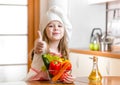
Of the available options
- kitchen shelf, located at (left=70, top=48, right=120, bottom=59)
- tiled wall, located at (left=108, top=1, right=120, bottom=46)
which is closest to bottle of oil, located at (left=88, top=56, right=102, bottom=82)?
kitchen shelf, located at (left=70, top=48, right=120, bottom=59)

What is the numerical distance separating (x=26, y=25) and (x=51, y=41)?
222 cm

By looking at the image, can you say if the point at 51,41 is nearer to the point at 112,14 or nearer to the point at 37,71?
the point at 37,71

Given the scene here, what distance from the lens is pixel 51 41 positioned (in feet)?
5.55

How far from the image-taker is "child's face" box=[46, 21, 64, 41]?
5.39 ft

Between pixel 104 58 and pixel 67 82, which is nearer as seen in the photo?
pixel 67 82

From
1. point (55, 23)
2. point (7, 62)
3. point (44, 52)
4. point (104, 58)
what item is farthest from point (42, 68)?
point (7, 62)

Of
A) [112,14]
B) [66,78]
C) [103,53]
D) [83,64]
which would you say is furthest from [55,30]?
[112,14]

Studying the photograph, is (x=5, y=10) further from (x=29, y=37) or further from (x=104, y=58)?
(x=104, y=58)

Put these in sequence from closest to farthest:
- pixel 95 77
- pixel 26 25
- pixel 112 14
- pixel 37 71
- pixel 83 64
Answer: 1. pixel 95 77
2. pixel 37 71
3. pixel 83 64
4. pixel 112 14
5. pixel 26 25

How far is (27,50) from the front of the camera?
3869 millimetres

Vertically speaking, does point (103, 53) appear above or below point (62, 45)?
below

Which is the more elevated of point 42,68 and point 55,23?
point 55,23

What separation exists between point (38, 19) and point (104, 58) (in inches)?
51.5

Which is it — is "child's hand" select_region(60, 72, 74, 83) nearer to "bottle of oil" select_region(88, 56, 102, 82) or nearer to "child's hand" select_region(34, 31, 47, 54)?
"bottle of oil" select_region(88, 56, 102, 82)
